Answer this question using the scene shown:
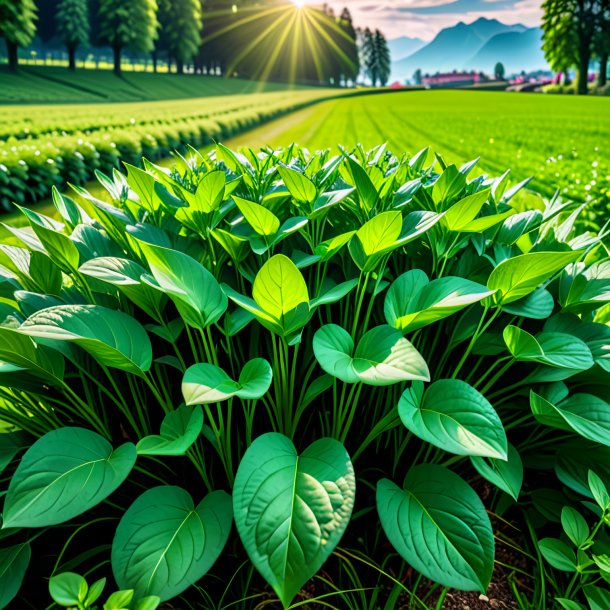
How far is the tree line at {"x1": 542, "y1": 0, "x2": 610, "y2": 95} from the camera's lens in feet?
156

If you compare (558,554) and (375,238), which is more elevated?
(375,238)

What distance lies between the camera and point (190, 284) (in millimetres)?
1204

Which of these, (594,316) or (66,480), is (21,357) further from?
(594,316)

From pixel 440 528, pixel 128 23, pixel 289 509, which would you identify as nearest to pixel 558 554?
pixel 440 528

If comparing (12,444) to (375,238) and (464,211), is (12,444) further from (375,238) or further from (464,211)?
(464,211)

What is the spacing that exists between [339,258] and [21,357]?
1034mm

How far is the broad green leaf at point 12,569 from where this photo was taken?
45.6 inches

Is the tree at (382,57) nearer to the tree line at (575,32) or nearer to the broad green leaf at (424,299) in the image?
the tree line at (575,32)

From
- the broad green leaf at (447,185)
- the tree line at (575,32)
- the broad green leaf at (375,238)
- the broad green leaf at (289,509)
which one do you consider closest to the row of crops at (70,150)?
the broad green leaf at (447,185)

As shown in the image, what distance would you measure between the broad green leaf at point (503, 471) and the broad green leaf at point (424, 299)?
37 centimetres

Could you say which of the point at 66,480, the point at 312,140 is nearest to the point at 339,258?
the point at 66,480

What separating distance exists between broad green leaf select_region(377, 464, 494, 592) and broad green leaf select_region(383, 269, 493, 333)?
398 mm

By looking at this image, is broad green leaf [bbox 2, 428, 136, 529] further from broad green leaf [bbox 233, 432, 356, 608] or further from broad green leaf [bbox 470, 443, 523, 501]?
broad green leaf [bbox 470, 443, 523, 501]

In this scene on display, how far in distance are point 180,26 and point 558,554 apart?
223ft
